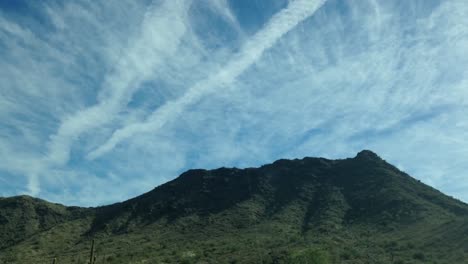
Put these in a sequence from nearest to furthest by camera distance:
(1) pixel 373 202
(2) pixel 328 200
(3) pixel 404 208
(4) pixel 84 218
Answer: (3) pixel 404 208 → (1) pixel 373 202 → (2) pixel 328 200 → (4) pixel 84 218

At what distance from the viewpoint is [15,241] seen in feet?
367

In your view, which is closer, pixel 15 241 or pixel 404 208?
pixel 404 208

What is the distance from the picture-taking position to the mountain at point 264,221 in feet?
253

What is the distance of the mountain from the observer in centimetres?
7700

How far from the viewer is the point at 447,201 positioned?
104250 millimetres

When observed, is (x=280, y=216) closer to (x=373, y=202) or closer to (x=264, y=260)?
(x=373, y=202)

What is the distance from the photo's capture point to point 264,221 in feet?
350

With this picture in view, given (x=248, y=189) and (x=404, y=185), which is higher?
(x=248, y=189)

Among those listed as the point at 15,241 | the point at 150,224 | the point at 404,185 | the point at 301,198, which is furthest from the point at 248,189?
the point at 15,241

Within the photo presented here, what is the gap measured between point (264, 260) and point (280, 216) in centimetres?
3708

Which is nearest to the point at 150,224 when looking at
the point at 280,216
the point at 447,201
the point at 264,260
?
the point at 280,216

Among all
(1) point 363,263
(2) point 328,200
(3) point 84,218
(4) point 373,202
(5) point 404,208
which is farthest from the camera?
(3) point 84,218

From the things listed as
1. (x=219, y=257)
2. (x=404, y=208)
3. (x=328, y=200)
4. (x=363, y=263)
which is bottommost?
(x=363, y=263)

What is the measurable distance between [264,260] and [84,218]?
2633 inches
